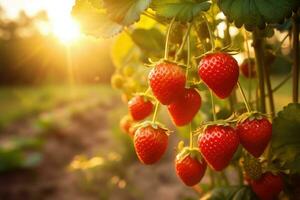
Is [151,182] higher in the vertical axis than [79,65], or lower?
lower

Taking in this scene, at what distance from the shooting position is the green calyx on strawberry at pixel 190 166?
1229 mm

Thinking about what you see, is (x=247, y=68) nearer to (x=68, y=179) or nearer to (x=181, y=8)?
(x=181, y=8)

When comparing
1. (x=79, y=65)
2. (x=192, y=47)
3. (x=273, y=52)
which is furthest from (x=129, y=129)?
(x=79, y=65)

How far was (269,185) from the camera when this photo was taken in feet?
4.16

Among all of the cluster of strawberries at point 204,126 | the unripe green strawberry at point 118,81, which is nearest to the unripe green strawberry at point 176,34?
the cluster of strawberries at point 204,126

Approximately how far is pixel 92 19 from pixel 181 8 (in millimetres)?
399

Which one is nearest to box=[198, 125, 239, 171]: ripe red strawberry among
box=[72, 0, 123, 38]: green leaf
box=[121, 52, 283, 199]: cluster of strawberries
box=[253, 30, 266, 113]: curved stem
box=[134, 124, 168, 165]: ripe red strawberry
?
box=[121, 52, 283, 199]: cluster of strawberries

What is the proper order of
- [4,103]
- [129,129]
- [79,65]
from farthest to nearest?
1. [79,65]
2. [4,103]
3. [129,129]

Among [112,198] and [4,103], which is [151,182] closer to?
[112,198]

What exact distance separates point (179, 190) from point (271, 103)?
4591 millimetres

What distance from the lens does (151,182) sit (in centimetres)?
632

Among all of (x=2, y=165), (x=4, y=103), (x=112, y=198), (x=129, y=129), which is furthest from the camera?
(x=4, y=103)

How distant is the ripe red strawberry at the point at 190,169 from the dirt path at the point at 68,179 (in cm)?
337

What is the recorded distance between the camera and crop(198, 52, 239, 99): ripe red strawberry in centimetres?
110
